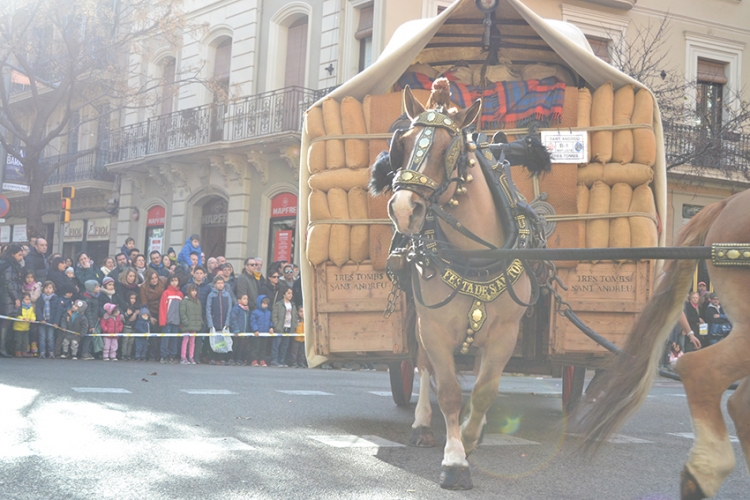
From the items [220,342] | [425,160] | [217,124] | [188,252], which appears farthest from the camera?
[217,124]

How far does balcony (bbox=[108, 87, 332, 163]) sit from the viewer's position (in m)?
23.0

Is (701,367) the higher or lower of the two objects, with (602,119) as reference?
lower

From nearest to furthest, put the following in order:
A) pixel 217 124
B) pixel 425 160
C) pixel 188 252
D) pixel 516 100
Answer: pixel 425 160 → pixel 516 100 → pixel 188 252 → pixel 217 124

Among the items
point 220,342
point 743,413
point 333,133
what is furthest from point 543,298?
point 220,342

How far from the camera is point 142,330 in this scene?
15.7m

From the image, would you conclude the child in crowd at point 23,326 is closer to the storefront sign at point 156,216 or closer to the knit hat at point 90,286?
the knit hat at point 90,286

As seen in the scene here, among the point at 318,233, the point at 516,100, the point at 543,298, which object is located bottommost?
the point at 543,298

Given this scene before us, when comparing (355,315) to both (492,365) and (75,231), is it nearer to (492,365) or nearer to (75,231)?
(492,365)

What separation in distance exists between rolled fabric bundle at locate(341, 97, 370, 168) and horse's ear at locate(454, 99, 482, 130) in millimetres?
1962

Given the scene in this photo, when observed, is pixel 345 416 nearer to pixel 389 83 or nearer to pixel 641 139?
pixel 389 83

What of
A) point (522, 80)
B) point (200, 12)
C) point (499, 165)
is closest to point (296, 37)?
point (200, 12)

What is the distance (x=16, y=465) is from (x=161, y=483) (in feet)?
3.03

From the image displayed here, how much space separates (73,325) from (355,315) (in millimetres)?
9332

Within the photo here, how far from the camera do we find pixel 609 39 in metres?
23.3
